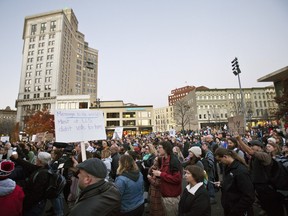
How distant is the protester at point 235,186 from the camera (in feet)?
10.1

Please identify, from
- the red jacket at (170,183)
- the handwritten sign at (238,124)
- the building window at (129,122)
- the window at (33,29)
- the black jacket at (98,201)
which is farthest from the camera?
the window at (33,29)

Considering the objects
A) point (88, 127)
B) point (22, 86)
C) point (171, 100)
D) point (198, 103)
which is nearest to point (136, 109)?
point (198, 103)

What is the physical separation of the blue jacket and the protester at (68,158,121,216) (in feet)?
4.86

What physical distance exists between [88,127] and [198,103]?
74342mm

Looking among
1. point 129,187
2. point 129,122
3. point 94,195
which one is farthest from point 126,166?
point 129,122

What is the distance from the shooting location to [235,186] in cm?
334

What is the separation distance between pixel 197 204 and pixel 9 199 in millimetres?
3065

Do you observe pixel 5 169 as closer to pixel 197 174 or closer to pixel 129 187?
pixel 129 187

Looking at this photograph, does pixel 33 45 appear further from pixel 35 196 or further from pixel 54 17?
pixel 35 196

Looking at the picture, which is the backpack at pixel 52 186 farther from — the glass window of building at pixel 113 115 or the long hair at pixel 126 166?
the glass window of building at pixel 113 115

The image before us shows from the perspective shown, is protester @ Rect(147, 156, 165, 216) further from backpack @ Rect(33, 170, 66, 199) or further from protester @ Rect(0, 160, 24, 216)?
protester @ Rect(0, 160, 24, 216)

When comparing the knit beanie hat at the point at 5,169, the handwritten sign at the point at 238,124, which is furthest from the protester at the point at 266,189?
the handwritten sign at the point at 238,124

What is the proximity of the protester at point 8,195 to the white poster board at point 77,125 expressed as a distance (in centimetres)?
135

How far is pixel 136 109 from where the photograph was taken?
2579 inches
